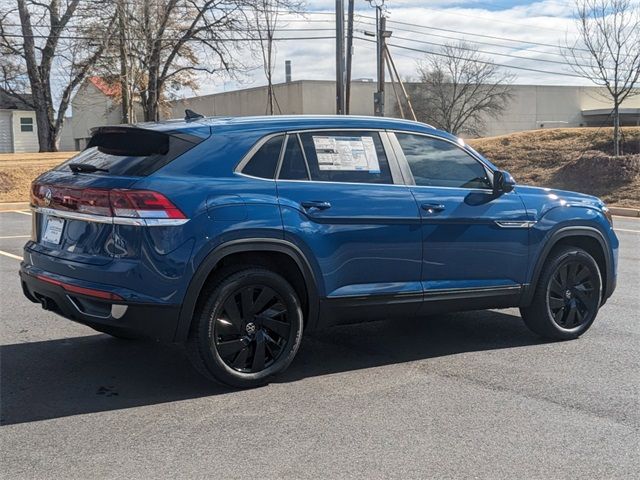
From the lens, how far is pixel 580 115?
62.5 metres

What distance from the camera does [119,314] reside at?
4395mm

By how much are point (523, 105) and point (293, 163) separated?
196 feet

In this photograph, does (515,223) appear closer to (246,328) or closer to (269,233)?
(269,233)

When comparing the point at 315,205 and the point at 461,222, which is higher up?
the point at 315,205

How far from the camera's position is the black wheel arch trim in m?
5.91

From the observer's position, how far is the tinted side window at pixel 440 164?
18.0 ft

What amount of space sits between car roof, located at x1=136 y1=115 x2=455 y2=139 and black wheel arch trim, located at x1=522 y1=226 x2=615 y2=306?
134cm

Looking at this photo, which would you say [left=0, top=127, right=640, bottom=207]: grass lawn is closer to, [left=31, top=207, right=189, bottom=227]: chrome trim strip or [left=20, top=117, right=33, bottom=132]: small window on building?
[left=31, top=207, right=189, bottom=227]: chrome trim strip

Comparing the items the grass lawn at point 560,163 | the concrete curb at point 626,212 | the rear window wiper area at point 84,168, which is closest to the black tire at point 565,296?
the rear window wiper area at point 84,168

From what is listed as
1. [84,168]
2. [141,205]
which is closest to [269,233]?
[141,205]

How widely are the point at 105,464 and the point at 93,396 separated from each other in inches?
42.3

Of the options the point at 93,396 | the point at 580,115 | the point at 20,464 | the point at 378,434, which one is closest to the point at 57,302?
the point at 93,396

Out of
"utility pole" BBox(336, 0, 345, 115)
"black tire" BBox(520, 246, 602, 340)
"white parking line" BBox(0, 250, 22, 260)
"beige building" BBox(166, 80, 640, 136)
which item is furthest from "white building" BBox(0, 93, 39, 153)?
"black tire" BBox(520, 246, 602, 340)

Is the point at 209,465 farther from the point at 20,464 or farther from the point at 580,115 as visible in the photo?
the point at 580,115
